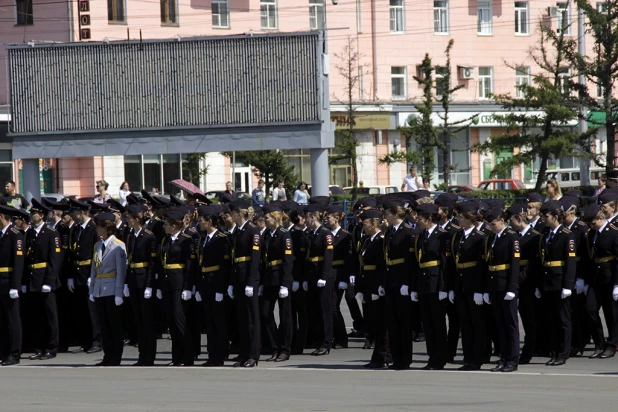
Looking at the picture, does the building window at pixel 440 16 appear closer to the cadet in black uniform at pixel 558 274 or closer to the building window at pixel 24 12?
the building window at pixel 24 12

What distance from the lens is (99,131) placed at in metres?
30.7

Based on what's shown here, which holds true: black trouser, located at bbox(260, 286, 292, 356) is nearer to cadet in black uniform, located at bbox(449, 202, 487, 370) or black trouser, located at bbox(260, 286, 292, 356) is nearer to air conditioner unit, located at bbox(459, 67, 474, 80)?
cadet in black uniform, located at bbox(449, 202, 487, 370)

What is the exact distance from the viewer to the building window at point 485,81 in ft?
185

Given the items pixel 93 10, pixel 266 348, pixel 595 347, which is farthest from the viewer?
pixel 93 10

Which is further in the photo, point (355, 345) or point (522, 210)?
point (355, 345)

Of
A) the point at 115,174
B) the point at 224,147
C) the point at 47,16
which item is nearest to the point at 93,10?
the point at 47,16

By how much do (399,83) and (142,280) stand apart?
41.4 meters

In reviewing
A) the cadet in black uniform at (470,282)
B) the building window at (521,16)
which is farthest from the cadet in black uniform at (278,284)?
the building window at (521,16)

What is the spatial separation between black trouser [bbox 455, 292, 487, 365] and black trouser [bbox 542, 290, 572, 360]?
1.02 m

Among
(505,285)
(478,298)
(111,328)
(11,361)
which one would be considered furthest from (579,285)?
(11,361)

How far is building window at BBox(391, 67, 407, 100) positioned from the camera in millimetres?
54000

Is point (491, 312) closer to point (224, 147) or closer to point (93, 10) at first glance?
point (224, 147)

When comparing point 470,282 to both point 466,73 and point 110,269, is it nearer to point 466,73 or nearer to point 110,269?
point 110,269

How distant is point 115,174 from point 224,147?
57.5ft
